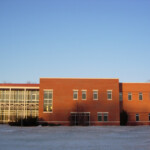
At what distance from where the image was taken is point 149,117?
4162 centimetres

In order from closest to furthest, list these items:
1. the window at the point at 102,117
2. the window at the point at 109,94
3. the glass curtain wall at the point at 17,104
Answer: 1. the window at the point at 102,117
2. the window at the point at 109,94
3. the glass curtain wall at the point at 17,104

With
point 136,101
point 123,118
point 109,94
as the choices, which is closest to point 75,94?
point 109,94

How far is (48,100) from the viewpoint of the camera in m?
38.5

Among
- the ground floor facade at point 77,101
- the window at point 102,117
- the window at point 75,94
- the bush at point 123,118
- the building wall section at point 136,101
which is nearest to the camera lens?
the ground floor facade at point 77,101

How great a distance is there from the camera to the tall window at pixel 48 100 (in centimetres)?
3834

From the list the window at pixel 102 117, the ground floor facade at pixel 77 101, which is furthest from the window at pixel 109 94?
the window at pixel 102 117

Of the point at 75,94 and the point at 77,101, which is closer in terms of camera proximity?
the point at 77,101
